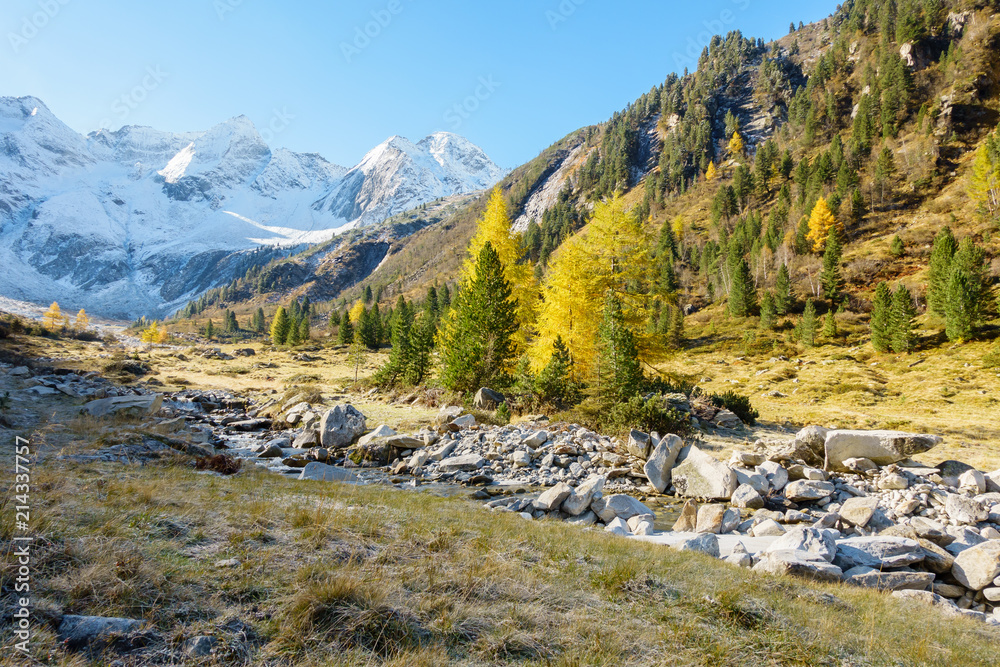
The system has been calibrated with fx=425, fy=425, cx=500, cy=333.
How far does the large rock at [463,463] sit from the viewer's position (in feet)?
42.3

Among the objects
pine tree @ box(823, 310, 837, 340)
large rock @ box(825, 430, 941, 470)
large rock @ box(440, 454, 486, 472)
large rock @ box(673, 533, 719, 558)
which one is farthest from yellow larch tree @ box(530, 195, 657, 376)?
pine tree @ box(823, 310, 837, 340)

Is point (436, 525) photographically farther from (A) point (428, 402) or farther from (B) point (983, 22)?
(B) point (983, 22)

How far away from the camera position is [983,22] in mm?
99250

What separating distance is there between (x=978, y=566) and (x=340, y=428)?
53.6ft

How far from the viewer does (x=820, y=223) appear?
75.3 metres

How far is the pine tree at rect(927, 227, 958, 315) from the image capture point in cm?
4128

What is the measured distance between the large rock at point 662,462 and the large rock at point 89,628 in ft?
37.9

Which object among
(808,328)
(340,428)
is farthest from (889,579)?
(808,328)

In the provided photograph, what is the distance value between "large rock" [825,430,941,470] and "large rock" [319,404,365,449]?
15588 mm

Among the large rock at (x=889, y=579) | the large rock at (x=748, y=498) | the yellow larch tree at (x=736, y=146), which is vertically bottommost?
the large rock at (x=748, y=498)

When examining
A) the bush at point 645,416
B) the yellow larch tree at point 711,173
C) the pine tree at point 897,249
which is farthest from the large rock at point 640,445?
the yellow larch tree at point 711,173

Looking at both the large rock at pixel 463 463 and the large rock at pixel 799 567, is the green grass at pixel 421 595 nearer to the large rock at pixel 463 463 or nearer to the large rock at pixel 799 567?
the large rock at pixel 799 567

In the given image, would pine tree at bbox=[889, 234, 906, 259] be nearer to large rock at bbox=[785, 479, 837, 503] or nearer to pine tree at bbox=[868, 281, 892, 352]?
pine tree at bbox=[868, 281, 892, 352]

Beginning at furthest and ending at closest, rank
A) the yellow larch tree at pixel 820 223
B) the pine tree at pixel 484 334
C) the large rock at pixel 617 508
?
the yellow larch tree at pixel 820 223
the pine tree at pixel 484 334
the large rock at pixel 617 508
